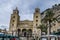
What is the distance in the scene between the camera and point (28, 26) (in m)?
94.8

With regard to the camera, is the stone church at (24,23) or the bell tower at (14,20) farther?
the bell tower at (14,20)

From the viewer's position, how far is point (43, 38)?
165 ft

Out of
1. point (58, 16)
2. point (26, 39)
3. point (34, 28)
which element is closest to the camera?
point (26, 39)

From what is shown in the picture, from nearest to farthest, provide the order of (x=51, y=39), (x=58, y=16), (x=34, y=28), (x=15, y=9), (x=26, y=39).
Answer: (x=51, y=39), (x=26, y=39), (x=58, y=16), (x=34, y=28), (x=15, y=9)

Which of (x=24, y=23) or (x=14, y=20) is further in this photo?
(x=14, y=20)

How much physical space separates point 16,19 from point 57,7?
31.4m

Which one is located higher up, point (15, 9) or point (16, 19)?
point (15, 9)

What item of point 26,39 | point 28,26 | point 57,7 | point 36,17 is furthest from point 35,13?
point 26,39

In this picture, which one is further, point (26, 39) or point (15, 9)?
point (15, 9)

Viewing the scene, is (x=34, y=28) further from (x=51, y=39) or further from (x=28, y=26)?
(x=51, y=39)

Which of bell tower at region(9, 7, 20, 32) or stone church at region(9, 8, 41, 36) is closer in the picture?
stone church at region(9, 8, 41, 36)

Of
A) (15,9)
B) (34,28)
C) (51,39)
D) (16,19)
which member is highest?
(15,9)

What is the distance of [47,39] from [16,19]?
49916mm

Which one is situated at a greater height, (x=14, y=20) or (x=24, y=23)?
(x=14, y=20)
